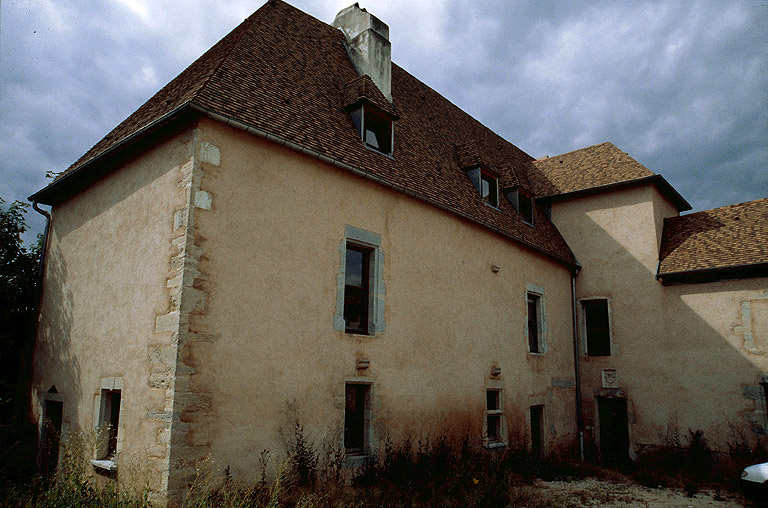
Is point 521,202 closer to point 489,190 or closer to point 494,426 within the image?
point 489,190

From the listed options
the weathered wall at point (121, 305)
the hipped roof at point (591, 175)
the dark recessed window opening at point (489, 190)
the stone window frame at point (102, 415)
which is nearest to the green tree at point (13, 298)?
the weathered wall at point (121, 305)

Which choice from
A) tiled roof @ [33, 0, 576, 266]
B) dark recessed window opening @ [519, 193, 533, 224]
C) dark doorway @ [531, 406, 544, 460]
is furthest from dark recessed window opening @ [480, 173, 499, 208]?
dark doorway @ [531, 406, 544, 460]

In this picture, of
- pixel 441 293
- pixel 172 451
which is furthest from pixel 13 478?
pixel 441 293

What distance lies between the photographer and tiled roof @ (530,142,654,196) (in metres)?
15.8

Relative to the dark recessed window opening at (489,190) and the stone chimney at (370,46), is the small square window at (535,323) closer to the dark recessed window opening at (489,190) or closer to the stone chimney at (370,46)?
the dark recessed window opening at (489,190)

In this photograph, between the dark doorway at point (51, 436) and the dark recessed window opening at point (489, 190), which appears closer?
A: the dark doorway at point (51, 436)

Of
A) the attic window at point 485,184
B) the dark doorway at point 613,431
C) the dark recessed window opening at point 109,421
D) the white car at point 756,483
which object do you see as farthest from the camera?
the dark doorway at point 613,431

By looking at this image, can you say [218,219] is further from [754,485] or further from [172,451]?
[754,485]

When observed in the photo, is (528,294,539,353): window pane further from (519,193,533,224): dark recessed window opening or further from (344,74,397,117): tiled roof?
(344,74,397,117): tiled roof

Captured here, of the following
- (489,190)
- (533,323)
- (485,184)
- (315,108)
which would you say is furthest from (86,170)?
(533,323)

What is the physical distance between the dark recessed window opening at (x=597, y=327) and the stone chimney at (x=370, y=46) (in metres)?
8.47

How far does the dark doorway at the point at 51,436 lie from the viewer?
9289 millimetres

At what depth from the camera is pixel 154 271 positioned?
24.6ft

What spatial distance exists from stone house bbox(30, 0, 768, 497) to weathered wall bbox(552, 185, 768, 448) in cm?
6
